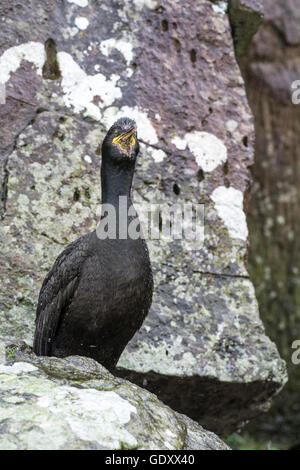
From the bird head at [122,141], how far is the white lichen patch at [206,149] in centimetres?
116

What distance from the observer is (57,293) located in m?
3.91

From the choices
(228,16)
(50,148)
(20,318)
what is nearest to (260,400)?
(20,318)

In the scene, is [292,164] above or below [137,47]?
below

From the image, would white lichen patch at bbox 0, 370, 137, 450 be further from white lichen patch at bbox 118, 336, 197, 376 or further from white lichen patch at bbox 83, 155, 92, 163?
white lichen patch at bbox 83, 155, 92, 163

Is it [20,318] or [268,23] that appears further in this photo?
[268,23]

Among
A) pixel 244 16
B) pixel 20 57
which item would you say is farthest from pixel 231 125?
pixel 20 57

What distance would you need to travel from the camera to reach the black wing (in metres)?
3.83

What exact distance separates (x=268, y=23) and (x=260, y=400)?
147 inches

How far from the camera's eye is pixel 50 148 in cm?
475

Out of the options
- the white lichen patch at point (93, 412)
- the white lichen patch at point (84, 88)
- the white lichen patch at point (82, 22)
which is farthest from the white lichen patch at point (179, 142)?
the white lichen patch at point (93, 412)

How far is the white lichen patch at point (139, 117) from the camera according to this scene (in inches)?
196

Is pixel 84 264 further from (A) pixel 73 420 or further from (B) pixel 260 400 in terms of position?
(B) pixel 260 400

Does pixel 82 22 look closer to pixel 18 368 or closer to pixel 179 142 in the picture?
pixel 179 142

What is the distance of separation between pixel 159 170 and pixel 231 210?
22.1 inches
